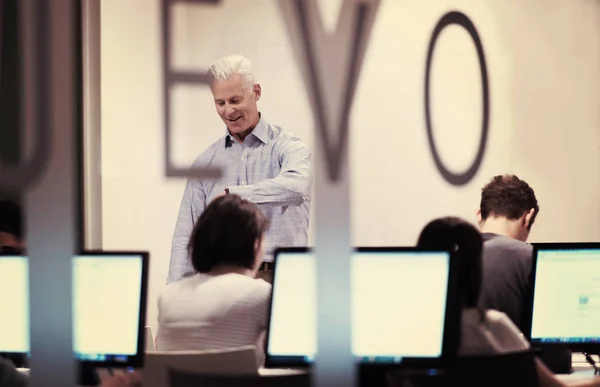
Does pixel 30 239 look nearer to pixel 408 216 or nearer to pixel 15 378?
pixel 15 378

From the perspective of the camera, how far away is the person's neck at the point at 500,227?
3.81 metres

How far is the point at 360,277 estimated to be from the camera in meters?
2.61

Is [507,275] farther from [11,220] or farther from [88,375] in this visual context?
[11,220]

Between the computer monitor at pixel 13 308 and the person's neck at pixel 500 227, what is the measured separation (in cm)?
195

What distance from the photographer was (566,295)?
3.01 m

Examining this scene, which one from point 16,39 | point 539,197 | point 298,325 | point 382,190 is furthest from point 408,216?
point 298,325

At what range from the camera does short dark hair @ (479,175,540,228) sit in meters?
3.79

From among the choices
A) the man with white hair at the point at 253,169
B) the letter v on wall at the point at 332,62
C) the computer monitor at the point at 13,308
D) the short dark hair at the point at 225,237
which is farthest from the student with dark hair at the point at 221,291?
the man with white hair at the point at 253,169

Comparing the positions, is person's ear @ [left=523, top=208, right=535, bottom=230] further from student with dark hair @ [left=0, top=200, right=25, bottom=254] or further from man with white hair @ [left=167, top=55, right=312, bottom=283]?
student with dark hair @ [left=0, top=200, right=25, bottom=254]

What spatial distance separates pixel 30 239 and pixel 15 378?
0.60 meters

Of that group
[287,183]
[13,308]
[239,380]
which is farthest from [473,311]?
[287,183]

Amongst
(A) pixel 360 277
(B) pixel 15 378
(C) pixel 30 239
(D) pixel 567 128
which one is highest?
(D) pixel 567 128

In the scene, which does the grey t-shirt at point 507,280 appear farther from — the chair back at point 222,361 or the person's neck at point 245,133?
the person's neck at point 245,133

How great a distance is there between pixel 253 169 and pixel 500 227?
52.9 inches
